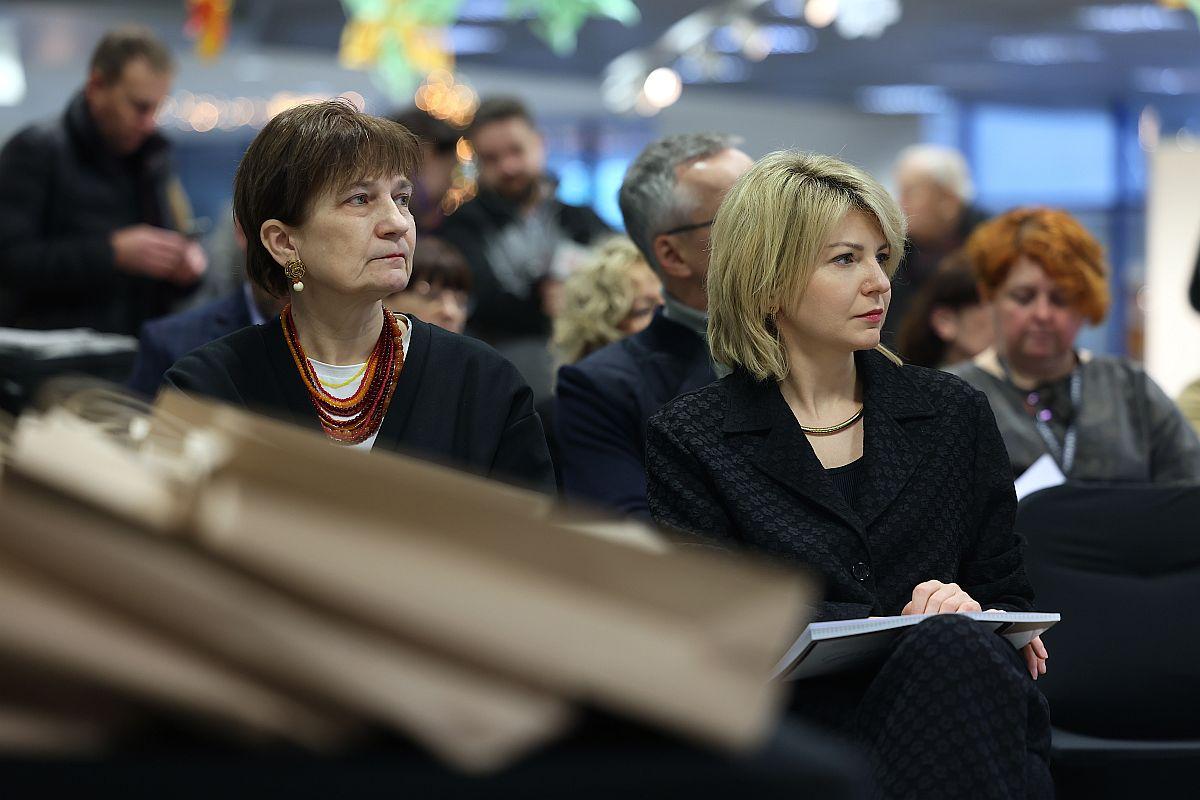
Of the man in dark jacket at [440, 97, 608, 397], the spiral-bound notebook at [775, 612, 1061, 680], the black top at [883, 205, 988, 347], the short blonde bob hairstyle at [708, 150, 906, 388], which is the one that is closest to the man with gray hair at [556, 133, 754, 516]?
the short blonde bob hairstyle at [708, 150, 906, 388]

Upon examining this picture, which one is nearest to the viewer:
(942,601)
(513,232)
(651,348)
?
(942,601)

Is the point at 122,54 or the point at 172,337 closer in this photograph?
the point at 172,337

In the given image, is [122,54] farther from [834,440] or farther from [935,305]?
[834,440]

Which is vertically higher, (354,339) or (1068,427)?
(354,339)

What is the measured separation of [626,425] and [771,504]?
30.5 inches

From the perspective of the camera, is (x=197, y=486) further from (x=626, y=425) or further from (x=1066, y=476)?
(x=1066, y=476)

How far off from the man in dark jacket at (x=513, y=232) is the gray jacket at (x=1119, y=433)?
1527 mm

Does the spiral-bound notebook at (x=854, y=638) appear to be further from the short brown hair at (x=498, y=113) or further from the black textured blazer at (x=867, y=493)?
the short brown hair at (x=498, y=113)

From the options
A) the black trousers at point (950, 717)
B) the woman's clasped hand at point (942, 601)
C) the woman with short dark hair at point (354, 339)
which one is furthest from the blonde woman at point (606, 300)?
the black trousers at point (950, 717)

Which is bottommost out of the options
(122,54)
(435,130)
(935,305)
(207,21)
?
(935,305)

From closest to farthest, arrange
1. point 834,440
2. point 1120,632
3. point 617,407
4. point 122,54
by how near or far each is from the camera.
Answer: point 834,440
point 1120,632
point 617,407
point 122,54

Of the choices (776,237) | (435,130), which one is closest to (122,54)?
(435,130)

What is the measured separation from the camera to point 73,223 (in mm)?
4113

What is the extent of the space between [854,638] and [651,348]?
1.29 meters
